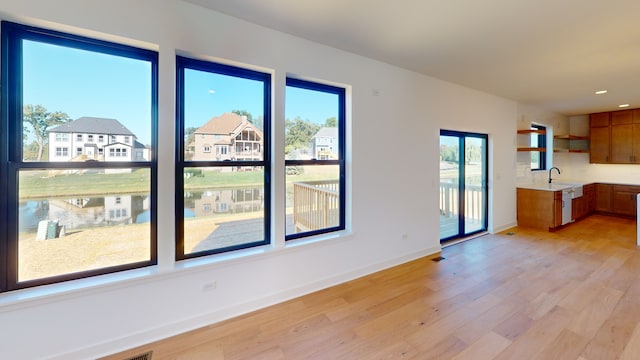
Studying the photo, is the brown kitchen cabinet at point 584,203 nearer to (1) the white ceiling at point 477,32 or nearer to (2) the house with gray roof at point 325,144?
(1) the white ceiling at point 477,32

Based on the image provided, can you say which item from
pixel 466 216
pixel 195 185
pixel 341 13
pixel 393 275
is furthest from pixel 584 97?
pixel 195 185

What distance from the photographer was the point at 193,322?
7.50 ft

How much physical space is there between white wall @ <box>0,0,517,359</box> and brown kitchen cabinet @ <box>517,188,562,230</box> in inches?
96.3

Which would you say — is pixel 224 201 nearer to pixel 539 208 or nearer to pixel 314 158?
pixel 314 158

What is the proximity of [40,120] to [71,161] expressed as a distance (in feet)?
1.08

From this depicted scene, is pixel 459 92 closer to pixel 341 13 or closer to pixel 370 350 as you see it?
pixel 341 13

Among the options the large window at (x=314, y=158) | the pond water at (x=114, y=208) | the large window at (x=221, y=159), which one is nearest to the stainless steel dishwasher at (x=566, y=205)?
the large window at (x=314, y=158)

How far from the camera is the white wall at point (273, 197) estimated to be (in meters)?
1.85

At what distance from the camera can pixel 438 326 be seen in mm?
2287

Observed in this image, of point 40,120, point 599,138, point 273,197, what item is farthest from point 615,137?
point 40,120

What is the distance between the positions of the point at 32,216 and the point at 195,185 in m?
1.06

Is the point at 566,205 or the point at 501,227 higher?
the point at 566,205

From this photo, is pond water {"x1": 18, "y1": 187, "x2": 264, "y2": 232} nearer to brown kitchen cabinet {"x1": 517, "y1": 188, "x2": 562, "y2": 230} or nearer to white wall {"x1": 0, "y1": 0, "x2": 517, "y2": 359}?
white wall {"x1": 0, "y1": 0, "x2": 517, "y2": 359}

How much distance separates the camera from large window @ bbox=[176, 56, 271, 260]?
238cm
